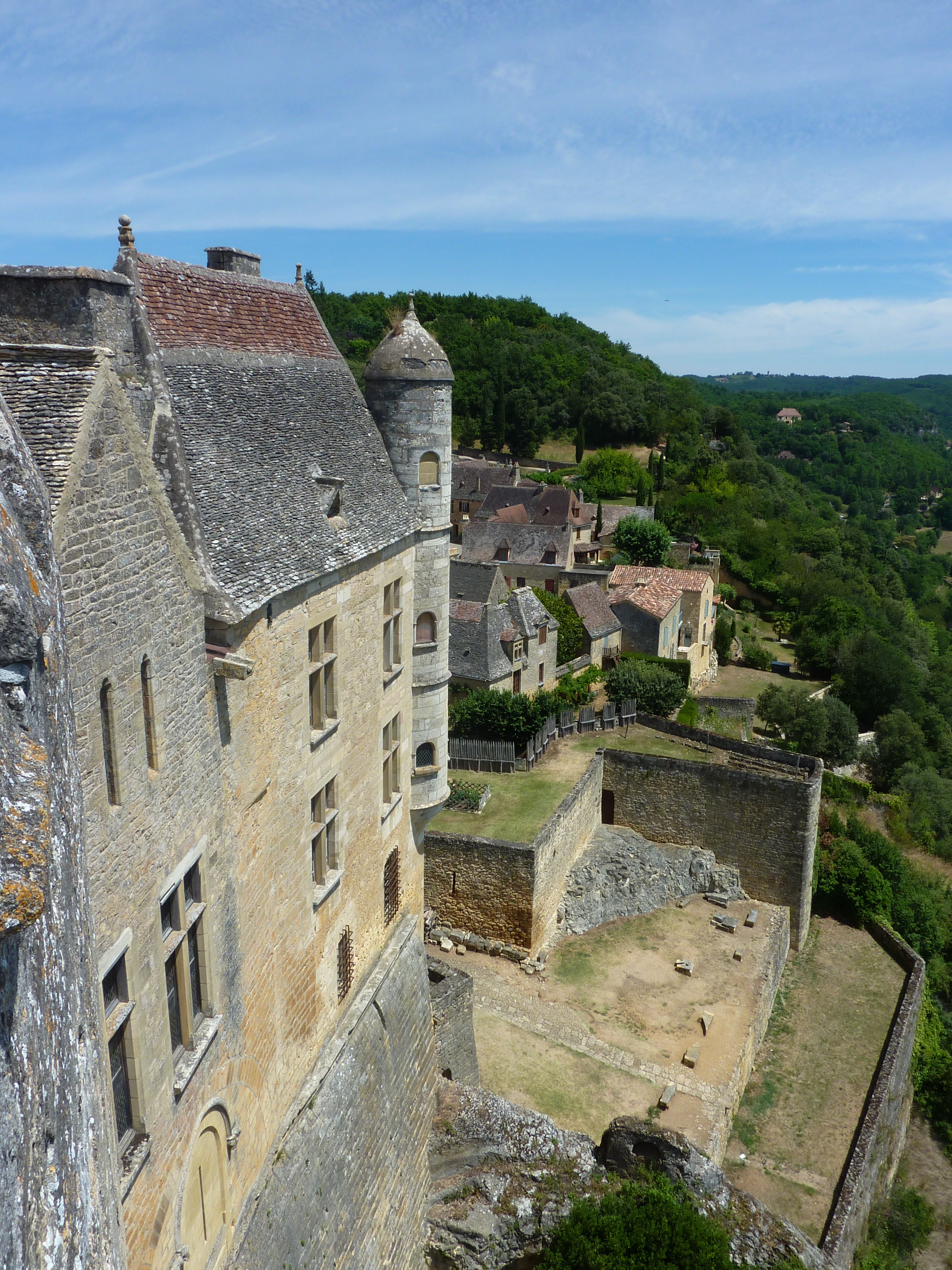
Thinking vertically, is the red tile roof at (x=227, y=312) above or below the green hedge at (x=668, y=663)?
above

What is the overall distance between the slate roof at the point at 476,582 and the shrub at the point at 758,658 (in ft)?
74.8

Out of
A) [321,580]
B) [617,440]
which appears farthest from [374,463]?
[617,440]

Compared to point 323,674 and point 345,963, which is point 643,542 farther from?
point 323,674

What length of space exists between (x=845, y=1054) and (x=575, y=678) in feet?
68.7

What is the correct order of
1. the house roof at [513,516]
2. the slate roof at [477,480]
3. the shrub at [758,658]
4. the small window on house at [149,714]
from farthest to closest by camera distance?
the slate roof at [477,480]
the house roof at [513,516]
the shrub at [758,658]
the small window on house at [149,714]

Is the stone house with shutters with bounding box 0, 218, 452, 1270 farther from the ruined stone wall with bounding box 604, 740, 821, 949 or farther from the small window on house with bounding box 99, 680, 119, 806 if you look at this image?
the ruined stone wall with bounding box 604, 740, 821, 949

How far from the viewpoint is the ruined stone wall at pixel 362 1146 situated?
1196cm

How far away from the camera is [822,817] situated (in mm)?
34812

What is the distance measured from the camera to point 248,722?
11016 mm

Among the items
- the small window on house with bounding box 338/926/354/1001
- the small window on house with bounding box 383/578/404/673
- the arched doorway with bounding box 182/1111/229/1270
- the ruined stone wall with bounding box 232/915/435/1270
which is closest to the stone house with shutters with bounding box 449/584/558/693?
the small window on house with bounding box 383/578/404/673

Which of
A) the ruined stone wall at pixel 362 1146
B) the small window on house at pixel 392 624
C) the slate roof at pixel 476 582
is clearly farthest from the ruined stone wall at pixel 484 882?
the slate roof at pixel 476 582

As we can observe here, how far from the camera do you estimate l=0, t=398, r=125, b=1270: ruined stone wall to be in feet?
9.95

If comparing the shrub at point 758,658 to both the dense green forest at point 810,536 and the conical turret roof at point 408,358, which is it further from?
the conical turret roof at point 408,358

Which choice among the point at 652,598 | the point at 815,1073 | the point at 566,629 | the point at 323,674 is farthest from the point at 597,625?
the point at 323,674
